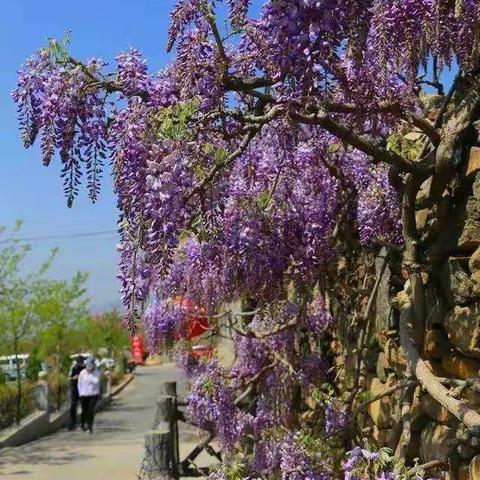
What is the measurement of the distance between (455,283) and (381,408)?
136 cm

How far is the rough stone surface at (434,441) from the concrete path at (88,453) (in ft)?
22.2

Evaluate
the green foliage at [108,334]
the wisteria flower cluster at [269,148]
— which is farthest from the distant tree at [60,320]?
the wisteria flower cluster at [269,148]

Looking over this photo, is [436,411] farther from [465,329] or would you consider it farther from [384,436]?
[384,436]

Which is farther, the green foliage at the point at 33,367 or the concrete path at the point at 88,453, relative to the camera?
the green foliage at the point at 33,367

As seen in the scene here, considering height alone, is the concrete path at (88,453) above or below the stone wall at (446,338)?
below

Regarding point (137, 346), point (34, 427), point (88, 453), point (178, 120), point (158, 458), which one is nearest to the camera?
point (178, 120)

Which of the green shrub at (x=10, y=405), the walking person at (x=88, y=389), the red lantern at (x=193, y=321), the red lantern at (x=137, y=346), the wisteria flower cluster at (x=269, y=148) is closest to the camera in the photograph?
the wisteria flower cluster at (x=269, y=148)

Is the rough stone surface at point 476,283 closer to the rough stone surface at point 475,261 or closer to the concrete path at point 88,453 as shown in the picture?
the rough stone surface at point 475,261

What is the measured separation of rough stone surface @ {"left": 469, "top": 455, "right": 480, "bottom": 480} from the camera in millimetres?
3282

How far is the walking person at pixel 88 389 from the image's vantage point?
598 inches

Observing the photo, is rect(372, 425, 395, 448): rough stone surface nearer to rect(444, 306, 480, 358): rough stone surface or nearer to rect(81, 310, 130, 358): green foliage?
rect(444, 306, 480, 358): rough stone surface

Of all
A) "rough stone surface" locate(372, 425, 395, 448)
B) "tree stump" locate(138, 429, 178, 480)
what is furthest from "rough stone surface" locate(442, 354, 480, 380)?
"tree stump" locate(138, 429, 178, 480)

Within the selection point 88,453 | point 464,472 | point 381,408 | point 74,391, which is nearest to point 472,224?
point 464,472

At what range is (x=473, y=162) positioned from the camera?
11.9 feet
